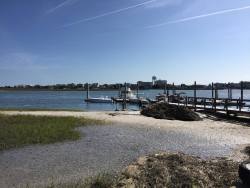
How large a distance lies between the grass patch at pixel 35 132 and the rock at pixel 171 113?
7.66m

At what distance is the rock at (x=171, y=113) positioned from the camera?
34.9 meters

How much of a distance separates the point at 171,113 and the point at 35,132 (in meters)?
15.8

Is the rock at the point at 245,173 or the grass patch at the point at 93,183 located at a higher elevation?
the rock at the point at 245,173

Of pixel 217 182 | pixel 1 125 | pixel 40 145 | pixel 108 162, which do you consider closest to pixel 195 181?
pixel 217 182

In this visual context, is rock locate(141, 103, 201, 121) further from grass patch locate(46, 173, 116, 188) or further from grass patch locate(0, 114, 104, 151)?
grass patch locate(46, 173, 116, 188)

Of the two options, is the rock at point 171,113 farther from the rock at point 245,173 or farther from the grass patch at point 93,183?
the rock at point 245,173

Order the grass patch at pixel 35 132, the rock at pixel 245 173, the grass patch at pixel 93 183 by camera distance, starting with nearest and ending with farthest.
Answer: the rock at pixel 245 173
the grass patch at pixel 93 183
the grass patch at pixel 35 132

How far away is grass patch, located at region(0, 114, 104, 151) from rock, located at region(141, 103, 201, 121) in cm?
766

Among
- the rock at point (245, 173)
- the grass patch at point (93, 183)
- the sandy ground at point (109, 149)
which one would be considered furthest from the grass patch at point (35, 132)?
the rock at point (245, 173)

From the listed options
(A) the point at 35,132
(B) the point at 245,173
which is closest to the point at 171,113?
(A) the point at 35,132

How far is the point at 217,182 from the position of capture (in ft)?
37.9

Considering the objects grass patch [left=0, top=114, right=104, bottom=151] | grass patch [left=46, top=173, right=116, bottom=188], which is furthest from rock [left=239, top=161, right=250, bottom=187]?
grass patch [left=0, top=114, right=104, bottom=151]

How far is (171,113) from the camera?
3612 cm

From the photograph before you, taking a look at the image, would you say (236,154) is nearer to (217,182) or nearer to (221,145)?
(221,145)
